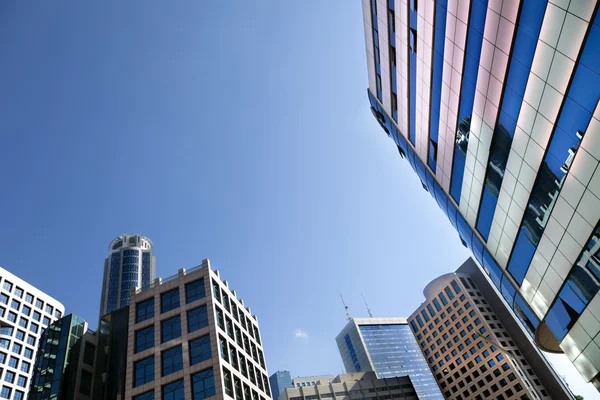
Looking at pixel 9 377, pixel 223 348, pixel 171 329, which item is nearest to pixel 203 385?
pixel 223 348

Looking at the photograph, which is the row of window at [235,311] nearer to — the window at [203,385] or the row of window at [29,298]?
the window at [203,385]

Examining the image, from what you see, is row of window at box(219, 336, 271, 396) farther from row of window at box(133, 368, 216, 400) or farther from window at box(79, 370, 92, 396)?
window at box(79, 370, 92, 396)

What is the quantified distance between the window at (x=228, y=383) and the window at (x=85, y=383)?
2031 cm

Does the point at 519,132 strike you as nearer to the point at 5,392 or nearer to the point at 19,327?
Answer: the point at 5,392

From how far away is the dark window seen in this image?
169ft

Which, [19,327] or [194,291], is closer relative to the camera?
[194,291]

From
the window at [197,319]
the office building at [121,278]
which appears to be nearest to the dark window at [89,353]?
the window at [197,319]

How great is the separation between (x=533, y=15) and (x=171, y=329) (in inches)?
1784

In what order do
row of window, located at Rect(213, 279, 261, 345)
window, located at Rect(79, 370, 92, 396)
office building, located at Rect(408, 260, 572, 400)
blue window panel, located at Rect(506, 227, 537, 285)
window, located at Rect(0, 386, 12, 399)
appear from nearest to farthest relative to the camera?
blue window panel, located at Rect(506, 227, 537, 285), window, located at Rect(79, 370, 92, 396), row of window, located at Rect(213, 279, 261, 345), window, located at Rect(0, 386, 12, 399), office building, located at Rect(408, 260, 572, 400)

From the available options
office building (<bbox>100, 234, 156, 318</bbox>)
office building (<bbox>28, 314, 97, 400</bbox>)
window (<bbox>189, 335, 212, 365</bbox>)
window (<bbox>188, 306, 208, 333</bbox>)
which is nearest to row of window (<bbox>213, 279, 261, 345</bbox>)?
window (<bbox>188, 306, 208, 333</bbox>)

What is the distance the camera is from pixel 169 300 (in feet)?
161

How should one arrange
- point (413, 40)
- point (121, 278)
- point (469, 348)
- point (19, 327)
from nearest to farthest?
1. point (413, 40)
2. point (19, 327)
3. point (469, 348)
4. point (121, 278)

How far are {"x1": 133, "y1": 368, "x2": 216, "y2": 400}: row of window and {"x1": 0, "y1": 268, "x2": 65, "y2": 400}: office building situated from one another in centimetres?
4698

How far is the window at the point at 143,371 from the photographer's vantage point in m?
42.1
